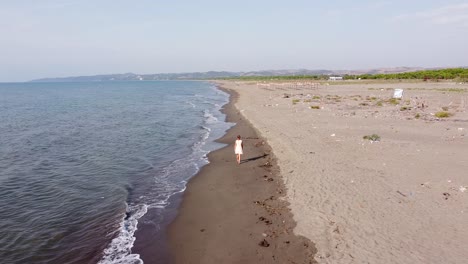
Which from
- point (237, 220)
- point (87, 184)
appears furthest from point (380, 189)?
point (87, 184)

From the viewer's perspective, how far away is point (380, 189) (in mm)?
14219

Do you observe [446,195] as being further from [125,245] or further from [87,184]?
[87,184]

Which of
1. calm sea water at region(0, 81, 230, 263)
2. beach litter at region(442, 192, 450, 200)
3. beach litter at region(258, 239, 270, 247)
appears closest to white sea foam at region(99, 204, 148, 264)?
calm sea water at region(0, 81, 230, 263)

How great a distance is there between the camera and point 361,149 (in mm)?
20859

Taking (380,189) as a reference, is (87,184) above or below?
below

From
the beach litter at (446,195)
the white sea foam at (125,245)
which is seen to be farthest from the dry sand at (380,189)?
the white sea foam at (125,245)

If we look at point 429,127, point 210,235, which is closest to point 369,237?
point 210,235

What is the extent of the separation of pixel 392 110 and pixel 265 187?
26.8 m

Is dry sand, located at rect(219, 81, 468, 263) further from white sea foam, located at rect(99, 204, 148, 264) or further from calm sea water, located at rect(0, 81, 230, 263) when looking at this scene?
calm sea water, located at rect(0, 81, 230, 263)

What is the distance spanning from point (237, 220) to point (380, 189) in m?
5.76

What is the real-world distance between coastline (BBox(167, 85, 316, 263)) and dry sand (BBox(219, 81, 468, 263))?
1.57 ft

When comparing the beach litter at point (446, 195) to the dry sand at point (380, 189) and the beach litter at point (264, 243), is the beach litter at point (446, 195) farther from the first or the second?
the beach litter at point (264, 243)

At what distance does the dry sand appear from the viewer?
392 inches

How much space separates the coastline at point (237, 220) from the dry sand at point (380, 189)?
480 millimetres
